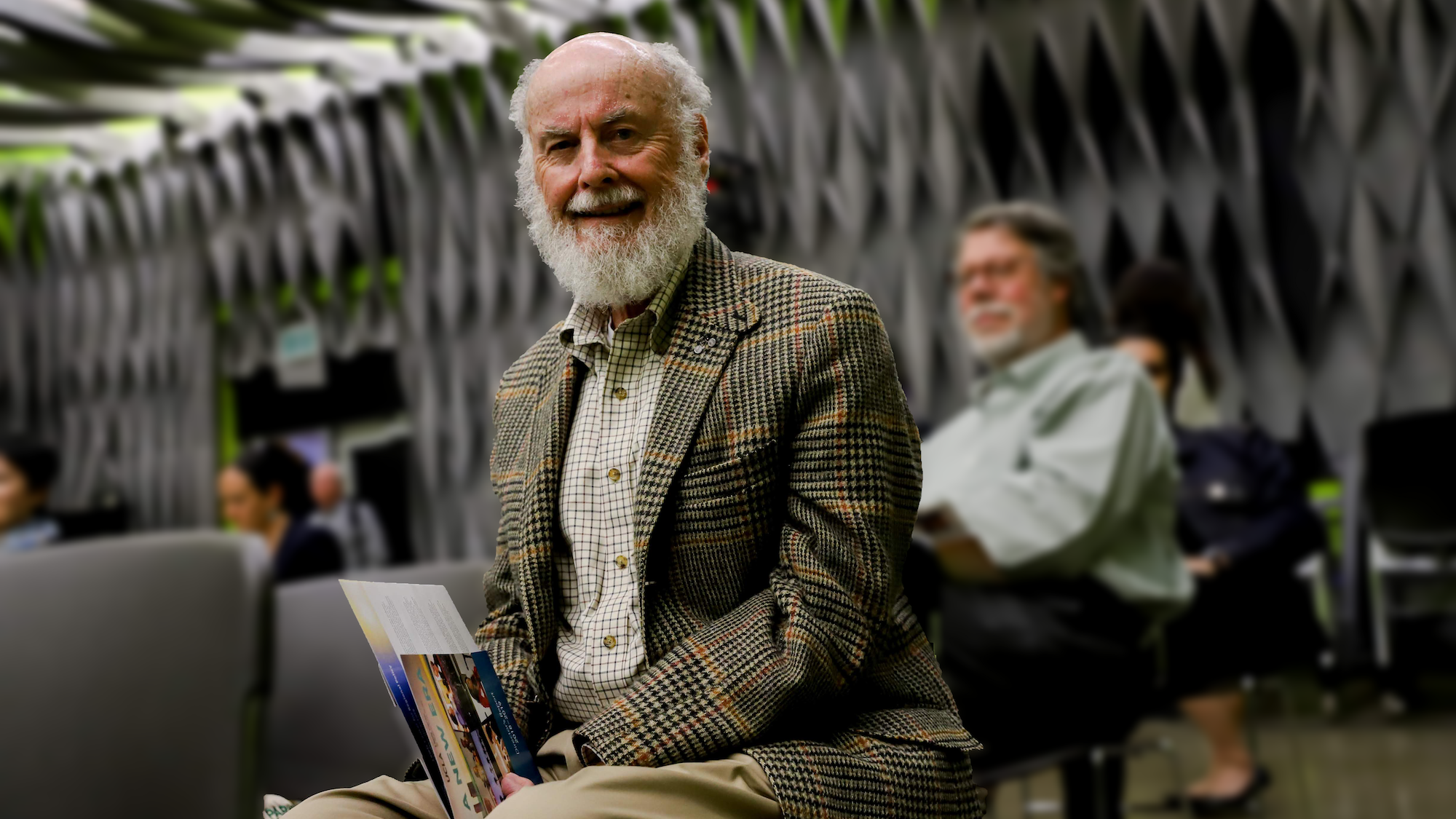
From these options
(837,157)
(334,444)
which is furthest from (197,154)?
(837,157)

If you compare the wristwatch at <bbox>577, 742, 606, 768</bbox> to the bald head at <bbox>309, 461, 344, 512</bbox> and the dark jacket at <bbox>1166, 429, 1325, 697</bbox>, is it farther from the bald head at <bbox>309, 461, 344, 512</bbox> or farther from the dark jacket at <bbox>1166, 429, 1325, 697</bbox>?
the bald head at <bbox>309, 461, 344, 512</bbox>

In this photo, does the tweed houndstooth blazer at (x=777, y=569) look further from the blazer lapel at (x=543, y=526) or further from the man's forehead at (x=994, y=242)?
the man's forehead at (x=994, y=242)

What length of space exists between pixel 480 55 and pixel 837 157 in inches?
80.6

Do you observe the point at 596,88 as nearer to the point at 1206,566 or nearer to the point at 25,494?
the point at 1206,566

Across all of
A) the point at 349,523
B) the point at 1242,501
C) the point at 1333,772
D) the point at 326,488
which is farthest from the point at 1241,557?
the point at 349,523

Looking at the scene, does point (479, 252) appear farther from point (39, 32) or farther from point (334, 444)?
point (39, 32)

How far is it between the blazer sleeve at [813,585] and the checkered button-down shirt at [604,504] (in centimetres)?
6

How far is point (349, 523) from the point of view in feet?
23.5

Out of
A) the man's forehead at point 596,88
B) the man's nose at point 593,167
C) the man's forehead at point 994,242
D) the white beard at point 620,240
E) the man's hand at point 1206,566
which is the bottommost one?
the man's hand at point 1206,566

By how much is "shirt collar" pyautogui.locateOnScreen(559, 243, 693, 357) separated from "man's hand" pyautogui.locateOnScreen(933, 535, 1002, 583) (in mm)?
1252

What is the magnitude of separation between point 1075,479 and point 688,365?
4.47 feet

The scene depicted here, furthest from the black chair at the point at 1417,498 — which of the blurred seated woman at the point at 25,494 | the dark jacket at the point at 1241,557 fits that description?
the blurred seated woman at the point at 25,494

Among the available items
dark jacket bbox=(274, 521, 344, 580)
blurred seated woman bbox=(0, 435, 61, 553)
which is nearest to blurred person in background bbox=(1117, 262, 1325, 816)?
dark jacket bbox=(274, 521, 344, 580)

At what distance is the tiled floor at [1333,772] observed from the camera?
3318 millimetres
